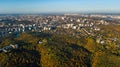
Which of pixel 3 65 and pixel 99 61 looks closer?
pixel 3 65

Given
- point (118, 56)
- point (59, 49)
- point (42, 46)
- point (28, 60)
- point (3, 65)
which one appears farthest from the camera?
point (42, 46)

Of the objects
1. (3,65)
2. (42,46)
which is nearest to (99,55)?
(42,46)

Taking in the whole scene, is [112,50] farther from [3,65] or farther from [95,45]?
[3,65]

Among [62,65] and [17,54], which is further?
[17,54]

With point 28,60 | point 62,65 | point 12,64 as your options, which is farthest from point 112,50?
point 12,64

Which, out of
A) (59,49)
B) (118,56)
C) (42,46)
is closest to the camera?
(118,56)

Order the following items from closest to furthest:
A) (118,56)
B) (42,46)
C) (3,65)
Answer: (3,65)
(118,56)
(42,46)

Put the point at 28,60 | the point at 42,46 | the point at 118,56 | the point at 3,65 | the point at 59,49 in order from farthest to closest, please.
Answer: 1. the point at 42,46
2. the point at 59,49
3. the point at 118,56
4. the point at 28,60
5. the point at 3,65

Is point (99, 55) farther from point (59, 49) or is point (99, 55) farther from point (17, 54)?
point (17, 54)

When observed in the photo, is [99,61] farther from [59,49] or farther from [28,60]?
[28,60]
